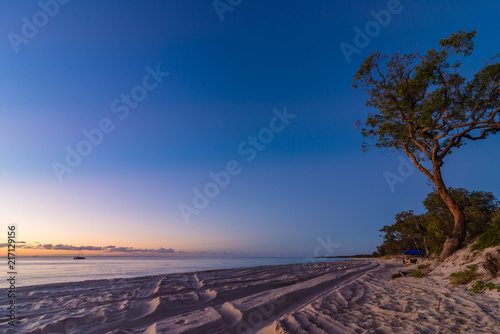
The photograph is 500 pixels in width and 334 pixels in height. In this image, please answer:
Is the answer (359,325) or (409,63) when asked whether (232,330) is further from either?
(409,63)

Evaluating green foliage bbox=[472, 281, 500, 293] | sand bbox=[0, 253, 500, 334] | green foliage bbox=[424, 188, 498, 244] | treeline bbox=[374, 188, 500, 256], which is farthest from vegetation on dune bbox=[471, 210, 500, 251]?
sand bbox=[0, 253, 500, 334]

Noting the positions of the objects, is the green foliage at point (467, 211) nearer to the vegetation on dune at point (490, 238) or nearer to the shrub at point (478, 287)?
the vegetation on dune at point (490, 238)

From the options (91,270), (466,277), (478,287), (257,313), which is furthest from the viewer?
(91,270)

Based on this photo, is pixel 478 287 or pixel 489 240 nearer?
pixel 478 287

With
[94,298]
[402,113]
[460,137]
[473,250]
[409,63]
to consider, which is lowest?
[94,298]

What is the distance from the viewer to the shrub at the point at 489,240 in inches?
417

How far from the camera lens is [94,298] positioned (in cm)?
760

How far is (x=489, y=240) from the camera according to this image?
35.9 feet

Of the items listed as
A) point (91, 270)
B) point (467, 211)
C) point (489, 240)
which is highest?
point (467, 211)

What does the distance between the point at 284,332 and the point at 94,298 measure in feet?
21.7

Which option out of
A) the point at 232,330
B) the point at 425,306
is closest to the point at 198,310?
the point at 232,330

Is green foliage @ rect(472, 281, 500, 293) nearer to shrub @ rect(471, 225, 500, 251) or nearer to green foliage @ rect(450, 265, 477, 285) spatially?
green foliage @ rect(450, 265, 477, 285)

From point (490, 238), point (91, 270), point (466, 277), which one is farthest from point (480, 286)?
point (91, 270)

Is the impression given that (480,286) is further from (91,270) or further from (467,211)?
(91,270)
